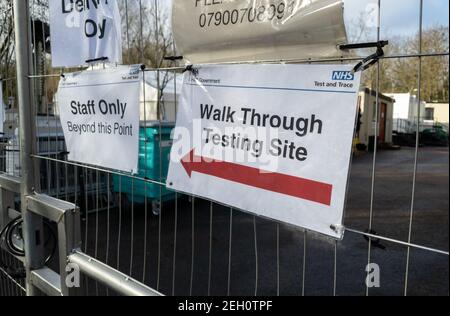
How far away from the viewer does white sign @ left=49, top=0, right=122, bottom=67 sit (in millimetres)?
1850

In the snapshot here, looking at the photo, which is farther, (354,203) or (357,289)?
(354,203)

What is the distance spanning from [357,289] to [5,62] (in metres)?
3.33

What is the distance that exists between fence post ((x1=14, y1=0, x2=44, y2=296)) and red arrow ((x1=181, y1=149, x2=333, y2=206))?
114 centimetres

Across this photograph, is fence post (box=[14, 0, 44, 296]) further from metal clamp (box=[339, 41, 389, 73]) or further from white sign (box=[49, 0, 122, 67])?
metal clamp (box=[339, 41, 389, 73])

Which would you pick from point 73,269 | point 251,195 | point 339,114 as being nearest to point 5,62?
point 73,269

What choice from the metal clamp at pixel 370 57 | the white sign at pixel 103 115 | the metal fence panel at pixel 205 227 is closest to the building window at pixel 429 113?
the metal fence panel at pixel 205 227

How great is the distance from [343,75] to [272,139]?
0.96ft

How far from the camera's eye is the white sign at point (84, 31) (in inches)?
72.8

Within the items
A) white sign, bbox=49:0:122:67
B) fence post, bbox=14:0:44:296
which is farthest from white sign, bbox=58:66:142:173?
fence post, bbox=14:0:44:296

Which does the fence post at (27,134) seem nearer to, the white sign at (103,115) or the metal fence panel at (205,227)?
the metal fence panel at (205,227)

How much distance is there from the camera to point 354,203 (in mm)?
7219

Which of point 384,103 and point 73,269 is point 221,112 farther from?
point 73,269


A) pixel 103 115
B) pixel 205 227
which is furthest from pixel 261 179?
pixel 205 227

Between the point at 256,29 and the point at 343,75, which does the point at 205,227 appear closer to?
the point at 256,29
